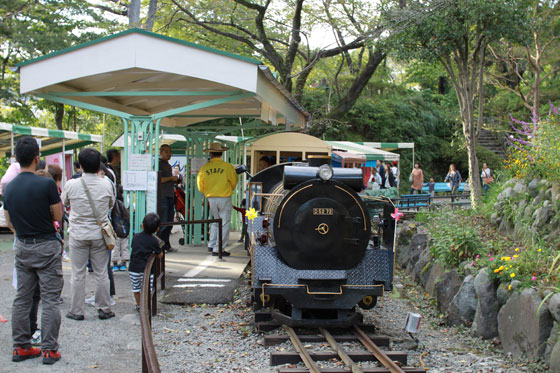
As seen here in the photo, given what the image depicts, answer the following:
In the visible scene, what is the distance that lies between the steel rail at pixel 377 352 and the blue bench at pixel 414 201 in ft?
34.2

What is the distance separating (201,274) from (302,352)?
3.78 metres

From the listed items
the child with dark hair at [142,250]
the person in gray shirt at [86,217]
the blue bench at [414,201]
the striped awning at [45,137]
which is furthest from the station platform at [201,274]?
the blue bench at [414,201]

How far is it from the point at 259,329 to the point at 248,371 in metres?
1.18

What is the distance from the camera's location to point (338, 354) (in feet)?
18.7

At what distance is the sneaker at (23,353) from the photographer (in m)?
5.10

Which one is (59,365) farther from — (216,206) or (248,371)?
(216,206)

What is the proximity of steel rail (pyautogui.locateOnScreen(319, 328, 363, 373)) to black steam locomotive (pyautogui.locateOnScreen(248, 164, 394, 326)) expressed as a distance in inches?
6.7

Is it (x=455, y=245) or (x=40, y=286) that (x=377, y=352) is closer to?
(x=455, y=245)

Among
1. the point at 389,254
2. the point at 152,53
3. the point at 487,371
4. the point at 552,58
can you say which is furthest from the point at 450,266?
the point at 552,58

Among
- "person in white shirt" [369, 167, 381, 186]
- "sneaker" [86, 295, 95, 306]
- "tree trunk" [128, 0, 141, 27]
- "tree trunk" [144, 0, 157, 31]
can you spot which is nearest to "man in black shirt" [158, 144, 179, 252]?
"sneaker" [86, 295, 95, 306]

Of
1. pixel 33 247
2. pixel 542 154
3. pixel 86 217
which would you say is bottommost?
pixel 33 247

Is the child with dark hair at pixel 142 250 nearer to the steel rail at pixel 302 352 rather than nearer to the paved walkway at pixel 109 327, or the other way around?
the paved walkway at pixel 109 327

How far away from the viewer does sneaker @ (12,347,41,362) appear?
510 centimetres

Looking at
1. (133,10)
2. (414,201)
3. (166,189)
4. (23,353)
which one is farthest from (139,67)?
(133,10)
